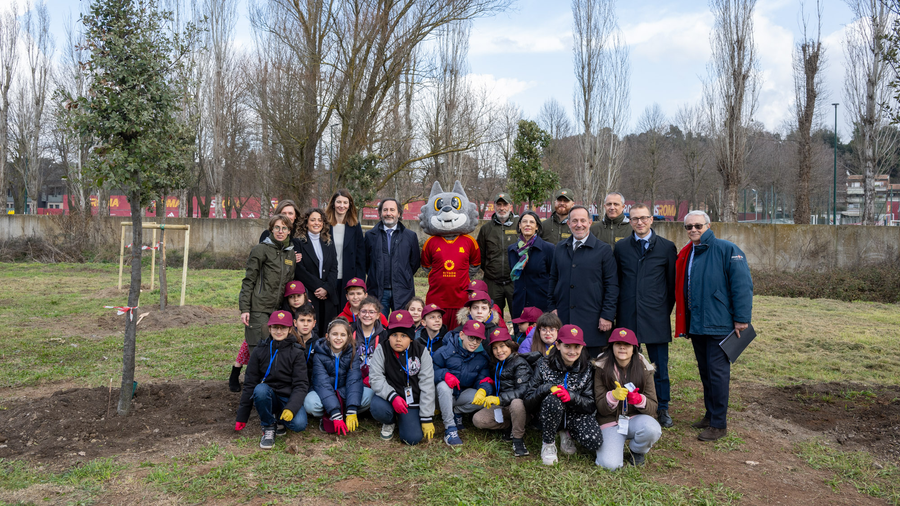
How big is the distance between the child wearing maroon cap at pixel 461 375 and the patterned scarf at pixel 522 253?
1273 millimetres

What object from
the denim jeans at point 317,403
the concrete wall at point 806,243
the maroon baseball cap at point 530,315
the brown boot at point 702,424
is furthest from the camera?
the concrete wall at point 806,243

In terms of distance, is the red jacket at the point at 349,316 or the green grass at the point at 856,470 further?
the red jacket at the point at 349,316

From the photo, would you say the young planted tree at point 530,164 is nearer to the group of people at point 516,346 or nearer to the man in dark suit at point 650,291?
the group of people at point 516,346

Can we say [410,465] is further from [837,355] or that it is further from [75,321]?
[75,321]

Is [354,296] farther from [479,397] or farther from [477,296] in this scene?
[479,397]

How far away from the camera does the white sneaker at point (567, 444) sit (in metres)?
4.56

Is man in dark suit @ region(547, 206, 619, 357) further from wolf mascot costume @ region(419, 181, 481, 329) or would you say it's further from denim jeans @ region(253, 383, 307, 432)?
denim jeans @ region(253, 383, 307, 432)

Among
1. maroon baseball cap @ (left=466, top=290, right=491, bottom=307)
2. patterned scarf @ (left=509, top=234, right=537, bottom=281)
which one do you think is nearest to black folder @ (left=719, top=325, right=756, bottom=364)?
maroon baseball cap @ (left=466, top=290, right=491, bottom=307)

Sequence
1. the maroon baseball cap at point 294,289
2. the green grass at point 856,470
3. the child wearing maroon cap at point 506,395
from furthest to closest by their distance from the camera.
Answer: the maroon baseball cap at point 294,289 → the child wearing maroon cap at point 506,395 → the green grass at point 856,470

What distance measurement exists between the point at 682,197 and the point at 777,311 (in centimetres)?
3619

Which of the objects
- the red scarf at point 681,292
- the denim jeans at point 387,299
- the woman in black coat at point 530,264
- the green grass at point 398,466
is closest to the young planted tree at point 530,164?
the green grass at point 398,466

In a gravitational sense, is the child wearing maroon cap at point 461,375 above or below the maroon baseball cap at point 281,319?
below

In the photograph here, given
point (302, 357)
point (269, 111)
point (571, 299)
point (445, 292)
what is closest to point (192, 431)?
point (302, 357)

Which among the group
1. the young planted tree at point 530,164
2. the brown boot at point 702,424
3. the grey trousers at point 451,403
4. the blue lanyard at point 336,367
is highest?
the young planted tree at point 530,164
